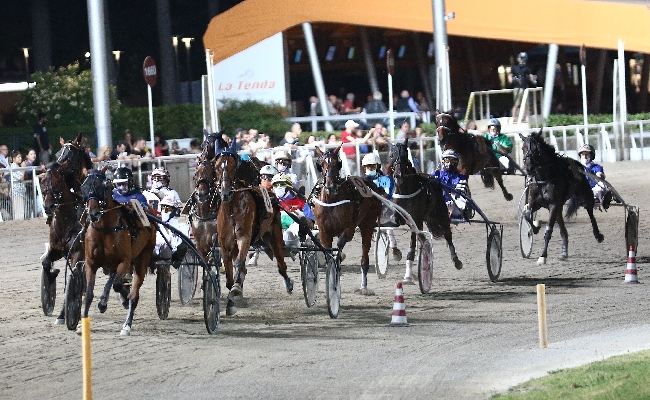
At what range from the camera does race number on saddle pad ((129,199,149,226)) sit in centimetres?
1178

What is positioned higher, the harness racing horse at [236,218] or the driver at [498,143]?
the driver at [498,143]

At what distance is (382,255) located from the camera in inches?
625

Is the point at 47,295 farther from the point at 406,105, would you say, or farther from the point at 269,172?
the point at 406,105

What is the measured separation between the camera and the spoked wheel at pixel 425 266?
14.4 meters

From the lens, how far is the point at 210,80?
21578 millimetres

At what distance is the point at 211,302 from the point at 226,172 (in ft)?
A: 4.73

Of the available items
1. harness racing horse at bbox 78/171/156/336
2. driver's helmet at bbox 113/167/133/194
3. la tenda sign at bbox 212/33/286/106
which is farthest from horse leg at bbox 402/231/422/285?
la tenda sign at bbox 212/33/286/106

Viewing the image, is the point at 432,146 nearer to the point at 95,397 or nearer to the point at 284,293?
the point at 284,293

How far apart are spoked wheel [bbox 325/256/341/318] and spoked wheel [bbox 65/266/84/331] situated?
223 centimetres

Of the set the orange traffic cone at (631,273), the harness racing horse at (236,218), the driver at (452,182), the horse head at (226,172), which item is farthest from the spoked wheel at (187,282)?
the orange traffic cone at (631,273)

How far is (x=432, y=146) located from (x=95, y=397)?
57.0ft

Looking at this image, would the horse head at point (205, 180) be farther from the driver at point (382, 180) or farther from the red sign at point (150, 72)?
the red sign at point (150, 72)

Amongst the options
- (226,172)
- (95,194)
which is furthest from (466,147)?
(95,194)

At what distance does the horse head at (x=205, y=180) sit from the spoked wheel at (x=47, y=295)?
1.67m
